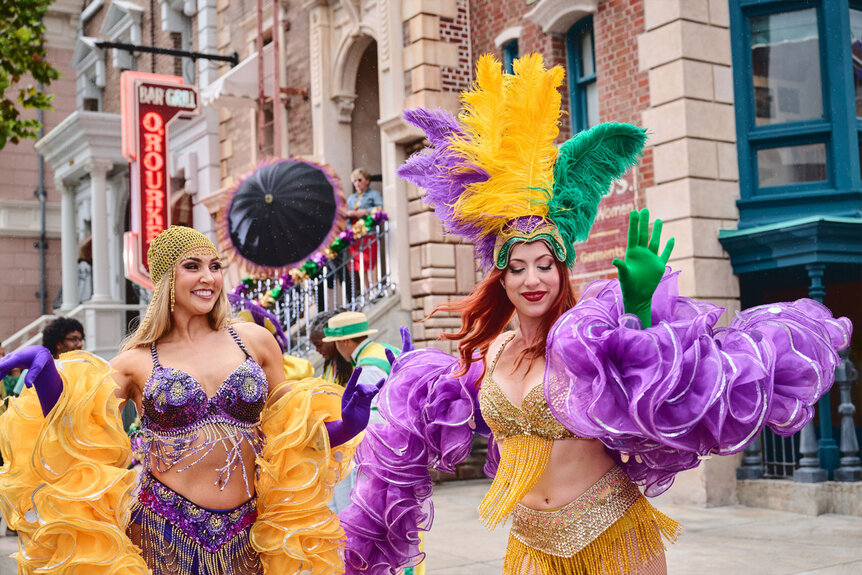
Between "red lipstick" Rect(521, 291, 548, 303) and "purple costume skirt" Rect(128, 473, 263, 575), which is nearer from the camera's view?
"red lipstick" Rect(521, 291, 548, 303)

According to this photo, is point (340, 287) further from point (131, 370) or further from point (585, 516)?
point (585, 516)

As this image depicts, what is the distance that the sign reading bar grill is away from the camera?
655 inches

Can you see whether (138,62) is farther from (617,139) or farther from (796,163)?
(617,139)

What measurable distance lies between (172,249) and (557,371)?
1.60 metres

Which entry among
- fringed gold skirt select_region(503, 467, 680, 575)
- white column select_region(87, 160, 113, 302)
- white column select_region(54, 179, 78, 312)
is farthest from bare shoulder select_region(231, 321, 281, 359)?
white column select_region(54, 179, 78, 312)

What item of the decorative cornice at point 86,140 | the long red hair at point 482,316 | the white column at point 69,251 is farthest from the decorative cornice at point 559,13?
the white column at point 69,251

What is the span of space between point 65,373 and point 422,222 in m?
9.48

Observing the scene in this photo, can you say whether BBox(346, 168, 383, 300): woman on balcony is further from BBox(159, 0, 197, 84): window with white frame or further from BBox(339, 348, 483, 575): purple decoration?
BBox(339, 348, 483, 575): purple decoration

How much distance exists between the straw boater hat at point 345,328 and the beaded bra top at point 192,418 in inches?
105

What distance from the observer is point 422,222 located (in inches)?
496

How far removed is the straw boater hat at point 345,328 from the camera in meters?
6.17

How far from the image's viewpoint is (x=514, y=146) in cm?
337

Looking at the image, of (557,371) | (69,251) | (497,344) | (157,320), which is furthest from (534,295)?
(69,251)

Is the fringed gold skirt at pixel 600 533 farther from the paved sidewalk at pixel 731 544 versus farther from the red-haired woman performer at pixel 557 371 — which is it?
the paved sidewalk at pixel 731 544
